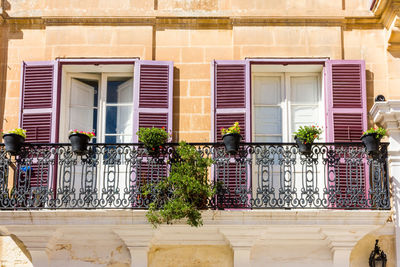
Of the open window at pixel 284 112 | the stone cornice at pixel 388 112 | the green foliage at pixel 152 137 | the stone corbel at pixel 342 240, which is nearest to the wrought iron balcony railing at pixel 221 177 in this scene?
the open window at pixel 284 112

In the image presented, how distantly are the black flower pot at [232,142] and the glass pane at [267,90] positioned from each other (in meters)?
1.26

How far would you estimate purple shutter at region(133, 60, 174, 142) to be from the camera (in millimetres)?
10961

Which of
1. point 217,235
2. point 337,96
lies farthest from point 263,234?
point 337,96

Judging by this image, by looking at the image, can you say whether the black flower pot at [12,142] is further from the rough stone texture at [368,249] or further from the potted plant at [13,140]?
the rough stone texture at [368,249]

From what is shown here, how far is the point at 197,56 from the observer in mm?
11375

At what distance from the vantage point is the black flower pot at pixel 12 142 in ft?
33.8

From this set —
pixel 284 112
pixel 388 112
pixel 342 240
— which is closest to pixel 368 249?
pixel 342 240

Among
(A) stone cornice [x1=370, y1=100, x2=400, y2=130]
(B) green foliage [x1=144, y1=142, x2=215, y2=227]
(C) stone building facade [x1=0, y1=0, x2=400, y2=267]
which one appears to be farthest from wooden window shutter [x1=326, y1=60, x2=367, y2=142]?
(B) green foliage [x1=144, y1=142, x2=215, y2=227]

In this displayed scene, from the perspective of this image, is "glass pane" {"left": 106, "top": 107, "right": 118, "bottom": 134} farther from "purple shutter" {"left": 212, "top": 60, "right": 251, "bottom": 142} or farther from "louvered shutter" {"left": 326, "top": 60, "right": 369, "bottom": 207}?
"louvered shutter" {"left": 326, "top": 60, "right": 369, "bottom": 207}

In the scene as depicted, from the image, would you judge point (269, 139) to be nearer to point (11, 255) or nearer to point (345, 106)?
point (345, 106)

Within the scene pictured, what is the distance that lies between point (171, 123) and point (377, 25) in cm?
321

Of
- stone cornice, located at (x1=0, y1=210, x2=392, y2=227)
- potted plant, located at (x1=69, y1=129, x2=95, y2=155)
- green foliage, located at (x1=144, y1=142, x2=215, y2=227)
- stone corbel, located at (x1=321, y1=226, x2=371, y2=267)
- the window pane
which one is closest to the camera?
green foliage, located at (x1=144, y1=142, x2=215, y2=227)

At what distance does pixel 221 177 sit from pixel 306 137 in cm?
120

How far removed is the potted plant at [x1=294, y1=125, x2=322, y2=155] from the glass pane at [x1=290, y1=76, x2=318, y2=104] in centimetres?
109
